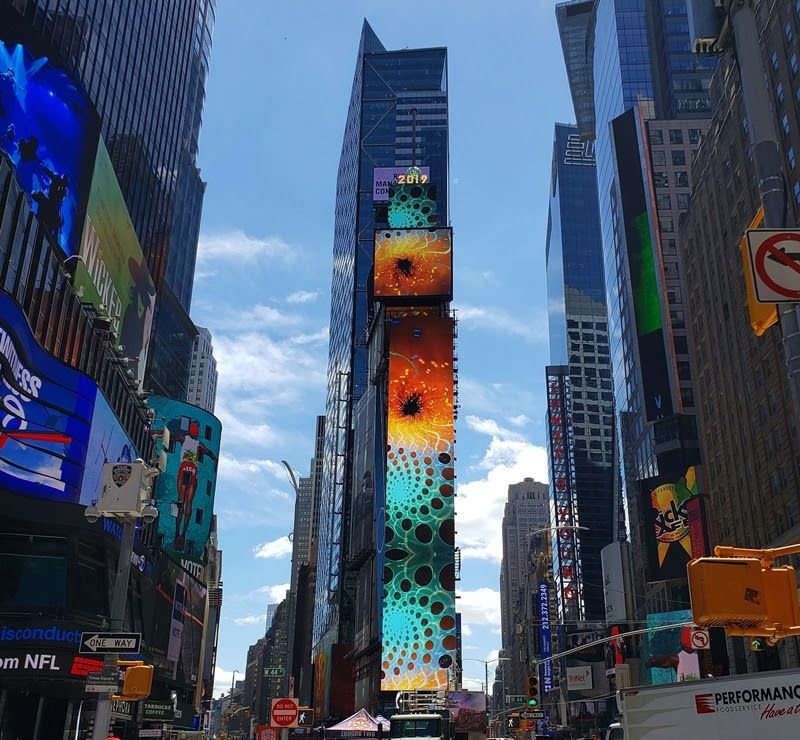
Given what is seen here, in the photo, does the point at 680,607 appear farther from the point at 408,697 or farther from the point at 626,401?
the point at 408,697

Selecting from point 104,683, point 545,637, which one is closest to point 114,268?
point 104,683

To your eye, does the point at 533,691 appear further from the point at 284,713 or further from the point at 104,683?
the point at 104,683

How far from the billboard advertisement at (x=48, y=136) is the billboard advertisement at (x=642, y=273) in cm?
8071

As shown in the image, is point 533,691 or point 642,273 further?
point 642,273

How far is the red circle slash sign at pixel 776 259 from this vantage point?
864 cm

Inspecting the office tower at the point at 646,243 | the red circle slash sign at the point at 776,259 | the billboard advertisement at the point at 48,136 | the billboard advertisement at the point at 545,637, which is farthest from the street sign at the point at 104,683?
the billboard advertisement at the point at 545,637

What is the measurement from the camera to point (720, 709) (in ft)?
46.6

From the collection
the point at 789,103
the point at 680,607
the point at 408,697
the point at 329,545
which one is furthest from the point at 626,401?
the point at 408,697

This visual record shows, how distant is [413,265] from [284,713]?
7827 centimetres

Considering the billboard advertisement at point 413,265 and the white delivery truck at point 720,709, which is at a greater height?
the billboard advertisement at point 413,265

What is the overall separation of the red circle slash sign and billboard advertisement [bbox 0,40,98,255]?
4565cm

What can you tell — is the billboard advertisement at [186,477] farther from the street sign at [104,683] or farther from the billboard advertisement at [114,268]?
the street sign at [104,683]

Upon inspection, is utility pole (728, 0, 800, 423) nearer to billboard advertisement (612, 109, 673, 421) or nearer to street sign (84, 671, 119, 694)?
street sign (84, 671, 119, 694)

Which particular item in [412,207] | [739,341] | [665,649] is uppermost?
[412,207]
